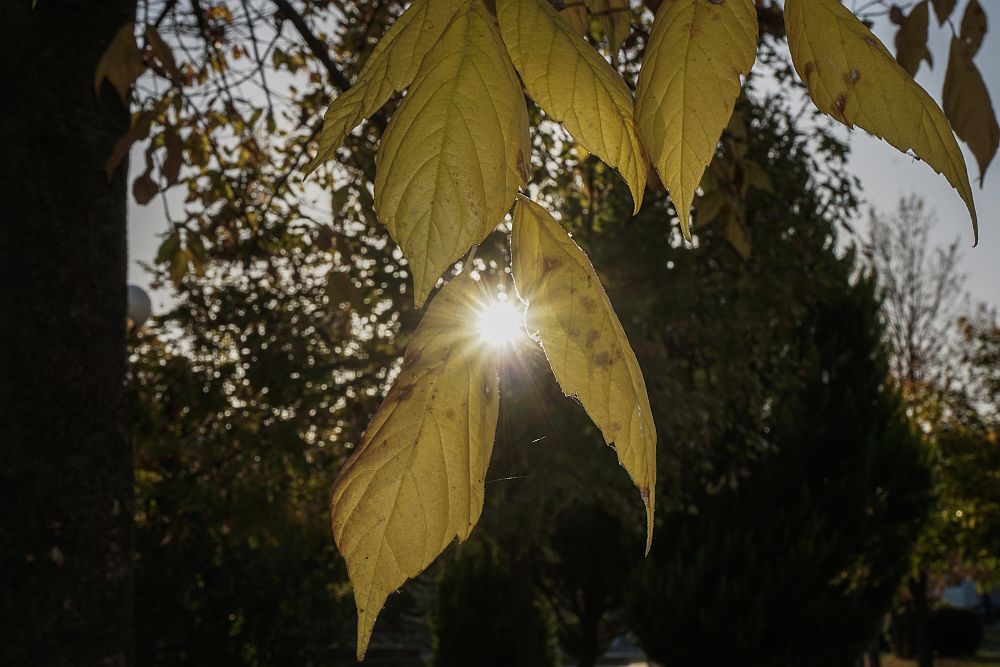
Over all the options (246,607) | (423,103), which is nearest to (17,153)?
(423,103)

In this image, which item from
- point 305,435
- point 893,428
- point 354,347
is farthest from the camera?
point 893,428

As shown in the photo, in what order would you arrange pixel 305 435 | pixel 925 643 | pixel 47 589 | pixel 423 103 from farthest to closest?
pixel 925 643
pixel 305 435
pixel 47 589
pixel 423 103

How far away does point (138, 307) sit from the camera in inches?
271

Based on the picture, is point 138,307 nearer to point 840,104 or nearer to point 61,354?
point 61,354

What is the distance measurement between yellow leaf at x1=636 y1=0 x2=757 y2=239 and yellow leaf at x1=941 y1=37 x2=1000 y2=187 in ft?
1.98

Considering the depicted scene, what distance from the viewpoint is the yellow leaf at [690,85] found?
503mm

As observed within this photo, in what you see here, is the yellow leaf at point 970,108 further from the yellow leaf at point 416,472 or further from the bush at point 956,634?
the bush at point 956,634

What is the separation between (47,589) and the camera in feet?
5.96

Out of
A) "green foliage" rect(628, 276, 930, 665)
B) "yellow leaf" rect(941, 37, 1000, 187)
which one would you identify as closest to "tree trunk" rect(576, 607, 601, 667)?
"green foliage" rect(628, 276, 930, 665)

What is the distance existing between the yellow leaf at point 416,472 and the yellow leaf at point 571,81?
0.15 m

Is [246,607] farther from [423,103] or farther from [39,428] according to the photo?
[423,103]

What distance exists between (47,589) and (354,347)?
6.37 meters

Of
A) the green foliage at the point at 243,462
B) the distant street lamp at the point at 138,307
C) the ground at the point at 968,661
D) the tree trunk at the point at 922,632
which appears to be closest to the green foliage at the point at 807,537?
the green foliage at the point at 243,462

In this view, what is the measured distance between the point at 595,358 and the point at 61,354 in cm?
179
